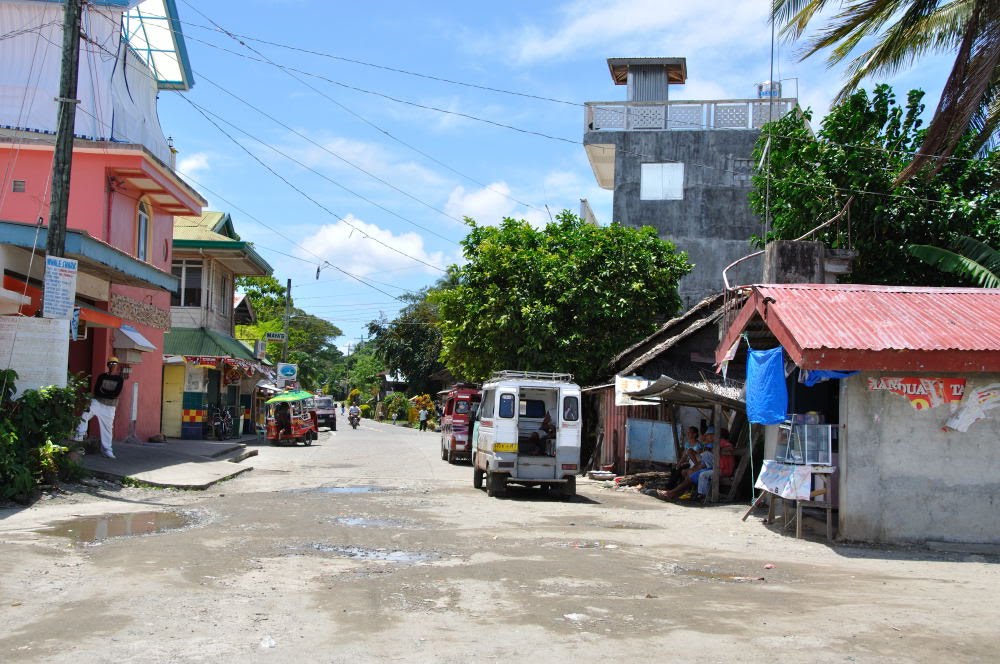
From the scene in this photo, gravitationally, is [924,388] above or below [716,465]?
above

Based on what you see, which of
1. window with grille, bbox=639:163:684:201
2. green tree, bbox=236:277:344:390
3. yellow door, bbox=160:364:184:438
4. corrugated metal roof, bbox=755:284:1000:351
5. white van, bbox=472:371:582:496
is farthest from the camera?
green tree, bbox=236:277:344:390

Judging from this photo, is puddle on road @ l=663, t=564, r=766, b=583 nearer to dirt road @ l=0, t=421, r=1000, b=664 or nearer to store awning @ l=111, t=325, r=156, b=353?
dirt road @ l=0, t=421, r=1000, b=664

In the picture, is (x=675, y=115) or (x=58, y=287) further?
(x=675, y=115)

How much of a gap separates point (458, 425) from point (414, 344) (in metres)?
39.9

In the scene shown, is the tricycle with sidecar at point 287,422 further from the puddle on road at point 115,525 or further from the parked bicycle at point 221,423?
the puddle on road at point 115,525

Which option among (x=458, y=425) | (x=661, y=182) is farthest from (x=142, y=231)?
(x=661, y=182)

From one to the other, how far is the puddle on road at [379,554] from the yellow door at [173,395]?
72.3 feet

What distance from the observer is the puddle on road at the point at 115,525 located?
10.6 metres

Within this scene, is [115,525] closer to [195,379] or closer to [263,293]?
[195,379]

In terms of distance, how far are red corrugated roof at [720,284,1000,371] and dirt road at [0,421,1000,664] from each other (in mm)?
2571

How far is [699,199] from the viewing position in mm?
32562

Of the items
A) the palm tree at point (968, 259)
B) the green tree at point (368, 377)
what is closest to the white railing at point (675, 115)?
the palm tree at point (968, 259)

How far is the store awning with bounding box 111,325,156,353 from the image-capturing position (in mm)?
21594

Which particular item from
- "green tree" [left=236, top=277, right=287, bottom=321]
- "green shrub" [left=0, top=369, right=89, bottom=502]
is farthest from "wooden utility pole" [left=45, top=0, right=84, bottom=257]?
"green tree" [left=236, top=277, right=287, bottom=321]
